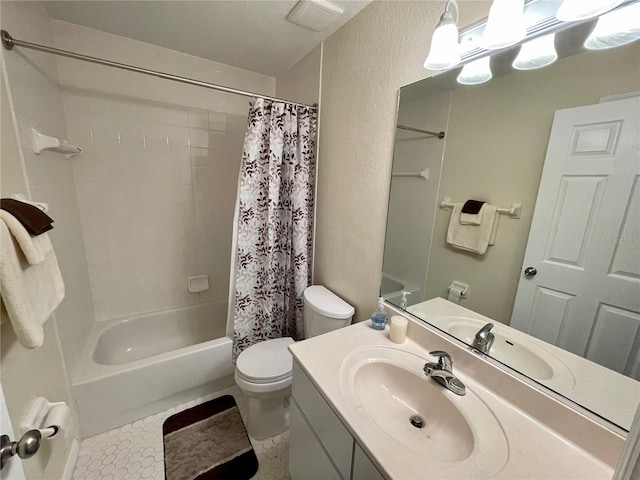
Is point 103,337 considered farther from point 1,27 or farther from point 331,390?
point 331,390

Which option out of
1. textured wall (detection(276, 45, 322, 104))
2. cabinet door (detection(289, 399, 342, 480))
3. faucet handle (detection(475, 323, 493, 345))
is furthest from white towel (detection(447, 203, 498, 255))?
textured wall (detection(276, 45, 322, 104))

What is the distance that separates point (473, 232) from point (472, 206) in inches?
3.8

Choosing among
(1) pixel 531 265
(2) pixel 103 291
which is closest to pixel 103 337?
(2) pixel 103 291

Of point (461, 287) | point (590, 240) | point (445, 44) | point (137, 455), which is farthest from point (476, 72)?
point (137, 455)

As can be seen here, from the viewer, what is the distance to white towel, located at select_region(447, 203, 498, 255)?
903 millimetres

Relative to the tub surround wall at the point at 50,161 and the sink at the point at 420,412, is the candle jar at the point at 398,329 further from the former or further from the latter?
the tub surround wall at the point at 50,161

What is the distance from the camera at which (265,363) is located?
1.44 metres

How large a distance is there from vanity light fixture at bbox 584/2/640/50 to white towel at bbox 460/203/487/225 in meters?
0.47

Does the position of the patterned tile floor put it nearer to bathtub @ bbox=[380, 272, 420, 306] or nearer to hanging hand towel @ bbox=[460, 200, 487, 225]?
bathtub @ bbox=[380, 272, 420, 306]

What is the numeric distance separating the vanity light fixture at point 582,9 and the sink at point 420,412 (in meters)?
1.09

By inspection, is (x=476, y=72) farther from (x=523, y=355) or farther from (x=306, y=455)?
(x=306, y=455)

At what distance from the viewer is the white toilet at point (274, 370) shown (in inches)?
53.9

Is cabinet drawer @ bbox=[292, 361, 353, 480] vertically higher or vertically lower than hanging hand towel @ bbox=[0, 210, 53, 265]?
lower

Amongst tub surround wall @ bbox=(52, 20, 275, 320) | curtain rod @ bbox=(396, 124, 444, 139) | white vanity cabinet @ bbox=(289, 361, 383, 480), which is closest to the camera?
white vanity cabinet @ bbox=(289, 361, 383, 480)
